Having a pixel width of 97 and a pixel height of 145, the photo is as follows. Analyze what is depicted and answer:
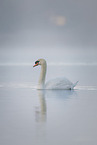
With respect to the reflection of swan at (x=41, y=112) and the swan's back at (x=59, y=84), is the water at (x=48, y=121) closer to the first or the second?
the reflection of swan at (x=41, y=112)

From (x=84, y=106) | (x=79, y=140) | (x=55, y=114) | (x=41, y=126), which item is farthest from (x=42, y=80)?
(x=79, y=140)

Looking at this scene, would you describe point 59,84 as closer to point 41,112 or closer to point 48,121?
point 41,112

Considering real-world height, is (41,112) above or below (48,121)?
above

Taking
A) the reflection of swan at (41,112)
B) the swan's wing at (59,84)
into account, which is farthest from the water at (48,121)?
the swan's wing at (59,84)

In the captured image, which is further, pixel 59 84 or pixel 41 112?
pixel 59 84

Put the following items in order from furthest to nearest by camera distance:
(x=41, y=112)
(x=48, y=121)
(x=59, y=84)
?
(x=59, y=84) < (x=41, y=112) < (x=48, y=121)

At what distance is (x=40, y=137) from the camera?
19.2 ft

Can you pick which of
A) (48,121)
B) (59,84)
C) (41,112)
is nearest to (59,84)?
(59,84)

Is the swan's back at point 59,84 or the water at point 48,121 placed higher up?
the swan's back at point 59,84

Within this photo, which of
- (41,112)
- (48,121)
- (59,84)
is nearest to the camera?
(48,121)

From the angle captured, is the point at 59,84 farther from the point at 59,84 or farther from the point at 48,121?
the point at 48,121

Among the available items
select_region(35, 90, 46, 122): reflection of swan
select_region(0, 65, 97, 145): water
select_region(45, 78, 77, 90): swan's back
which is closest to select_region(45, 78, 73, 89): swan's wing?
select_region(45, 78, 77, 90): swan's back

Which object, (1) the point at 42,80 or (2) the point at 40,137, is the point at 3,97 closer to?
(1) the point at 42,80

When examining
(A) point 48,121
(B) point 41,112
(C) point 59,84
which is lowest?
(A) point 48,121
